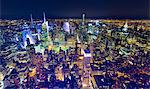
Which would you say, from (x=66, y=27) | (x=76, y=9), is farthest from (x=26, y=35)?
(x=76, y=9)

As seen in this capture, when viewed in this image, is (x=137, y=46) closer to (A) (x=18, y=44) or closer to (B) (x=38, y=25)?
(B) (x=38, y=25)

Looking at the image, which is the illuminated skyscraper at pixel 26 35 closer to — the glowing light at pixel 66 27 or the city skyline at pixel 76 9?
the city skyline at pixel 76 9

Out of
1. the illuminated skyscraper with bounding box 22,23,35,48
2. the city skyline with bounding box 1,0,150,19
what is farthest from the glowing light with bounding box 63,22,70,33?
the illuminated skyscraper with bounding box 22,23,35,48

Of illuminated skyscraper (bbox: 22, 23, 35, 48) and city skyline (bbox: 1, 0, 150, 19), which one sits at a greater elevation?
city skyline (bbox: 1, 0, 150, 19)

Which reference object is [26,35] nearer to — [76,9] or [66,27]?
[66,27]

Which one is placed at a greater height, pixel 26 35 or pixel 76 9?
pixel 76 9

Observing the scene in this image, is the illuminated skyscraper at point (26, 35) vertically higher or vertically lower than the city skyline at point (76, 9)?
lower

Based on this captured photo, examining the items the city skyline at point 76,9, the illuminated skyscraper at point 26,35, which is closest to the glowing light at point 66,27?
the city skyline at point 76,9

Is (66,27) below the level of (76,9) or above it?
below

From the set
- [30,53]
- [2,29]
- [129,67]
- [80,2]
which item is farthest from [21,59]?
[129,67]

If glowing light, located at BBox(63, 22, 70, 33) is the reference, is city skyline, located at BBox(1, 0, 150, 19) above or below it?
above

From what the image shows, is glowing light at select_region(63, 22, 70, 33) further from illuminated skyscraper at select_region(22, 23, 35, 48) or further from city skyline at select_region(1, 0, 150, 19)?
illuminated skyscraper at select_region(22, 23, 35, 48)
